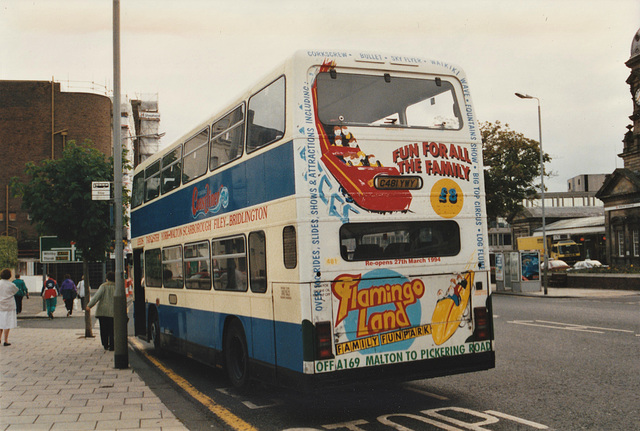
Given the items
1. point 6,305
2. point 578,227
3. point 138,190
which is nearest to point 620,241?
point 578,227

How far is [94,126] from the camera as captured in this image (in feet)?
181

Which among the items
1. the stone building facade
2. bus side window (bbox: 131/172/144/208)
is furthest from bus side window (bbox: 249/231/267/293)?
the stone building facade

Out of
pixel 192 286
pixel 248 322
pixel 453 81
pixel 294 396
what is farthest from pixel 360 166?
pixel 192 286

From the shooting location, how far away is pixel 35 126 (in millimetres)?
54688

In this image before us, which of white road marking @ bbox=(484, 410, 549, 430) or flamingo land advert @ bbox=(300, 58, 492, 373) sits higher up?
flamingo land advert @ bbox=(300, 58, 492, 373)

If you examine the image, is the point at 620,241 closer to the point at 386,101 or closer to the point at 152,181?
the point at 152,181

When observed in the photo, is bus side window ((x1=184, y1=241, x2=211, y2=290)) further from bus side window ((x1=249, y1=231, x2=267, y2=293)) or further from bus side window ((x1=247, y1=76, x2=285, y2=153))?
bus side window ((x1=247, y1=76, x2=285, y2=153))

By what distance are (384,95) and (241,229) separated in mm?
2530

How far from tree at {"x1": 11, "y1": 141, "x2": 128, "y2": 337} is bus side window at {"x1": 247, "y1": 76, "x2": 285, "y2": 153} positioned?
10.2 m

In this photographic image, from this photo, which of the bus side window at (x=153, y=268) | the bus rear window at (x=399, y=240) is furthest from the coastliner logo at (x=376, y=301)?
the bus side window at (x=153, y=268)

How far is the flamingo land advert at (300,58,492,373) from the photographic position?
707 cm

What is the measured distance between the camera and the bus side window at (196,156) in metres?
10.2

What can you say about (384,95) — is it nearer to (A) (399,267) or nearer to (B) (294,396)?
(A) (399,267)

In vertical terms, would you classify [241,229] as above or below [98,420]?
above
